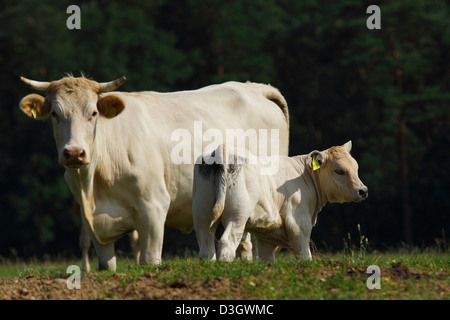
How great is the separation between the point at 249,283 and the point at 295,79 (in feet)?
100

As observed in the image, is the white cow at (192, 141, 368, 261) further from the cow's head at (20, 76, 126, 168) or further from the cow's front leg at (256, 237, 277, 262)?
the cow's head at (20, 76, 126, 168)

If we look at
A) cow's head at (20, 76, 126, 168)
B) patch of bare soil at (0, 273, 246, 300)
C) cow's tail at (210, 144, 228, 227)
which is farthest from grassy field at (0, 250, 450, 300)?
cow's head at (20, 76, 126, 168)

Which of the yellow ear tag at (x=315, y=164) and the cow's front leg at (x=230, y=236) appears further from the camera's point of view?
the yellow ear tag at (x=315, y=164)

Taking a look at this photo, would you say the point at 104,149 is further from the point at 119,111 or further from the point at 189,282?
the point at 189,282

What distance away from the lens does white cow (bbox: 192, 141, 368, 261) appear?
855cm

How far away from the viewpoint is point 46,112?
9141 millimetres

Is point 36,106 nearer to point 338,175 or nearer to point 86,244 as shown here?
point 338,175

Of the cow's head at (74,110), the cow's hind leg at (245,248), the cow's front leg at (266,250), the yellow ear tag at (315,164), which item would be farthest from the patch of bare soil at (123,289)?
the cow's hind leg at (245,248)

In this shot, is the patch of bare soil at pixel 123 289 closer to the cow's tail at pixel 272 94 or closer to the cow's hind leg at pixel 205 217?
the cow's hind leg at pixel 205 217

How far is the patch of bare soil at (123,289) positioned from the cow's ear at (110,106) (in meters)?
2.49

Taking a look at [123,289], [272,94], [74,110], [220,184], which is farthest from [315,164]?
[123,289]

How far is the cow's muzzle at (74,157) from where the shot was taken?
851cm
